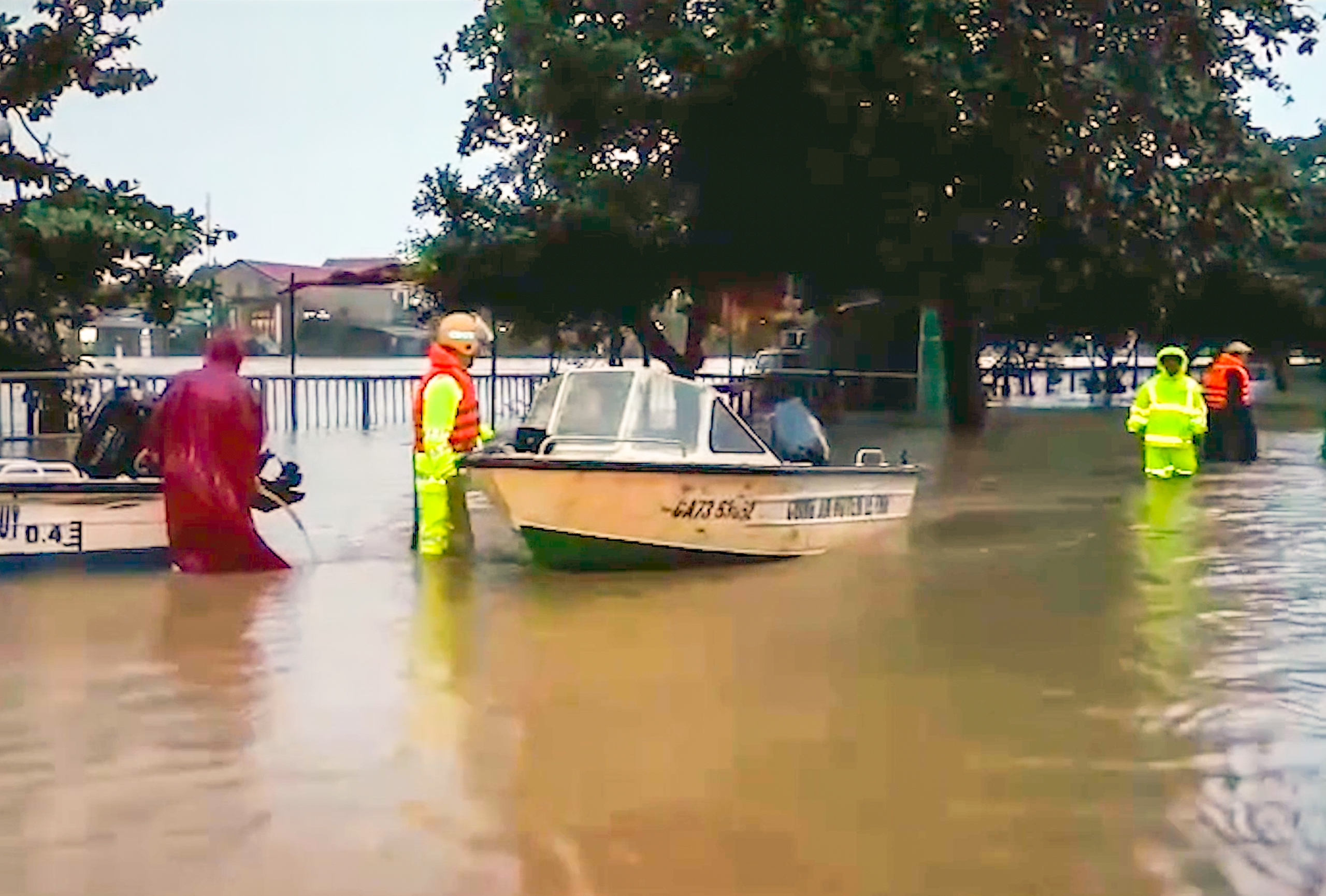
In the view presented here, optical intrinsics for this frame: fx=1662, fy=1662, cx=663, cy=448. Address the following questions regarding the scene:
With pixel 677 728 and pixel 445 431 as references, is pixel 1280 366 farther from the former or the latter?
pixel 677 728

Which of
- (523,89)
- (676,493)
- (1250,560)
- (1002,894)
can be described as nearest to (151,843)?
(1002,894)

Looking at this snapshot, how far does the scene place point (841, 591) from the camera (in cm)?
1082

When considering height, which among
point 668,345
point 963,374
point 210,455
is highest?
point 668,345

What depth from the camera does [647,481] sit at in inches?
424

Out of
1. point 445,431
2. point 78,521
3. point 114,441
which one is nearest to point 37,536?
point 78,521

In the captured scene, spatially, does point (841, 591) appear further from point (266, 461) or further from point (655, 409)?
point (266, 461)

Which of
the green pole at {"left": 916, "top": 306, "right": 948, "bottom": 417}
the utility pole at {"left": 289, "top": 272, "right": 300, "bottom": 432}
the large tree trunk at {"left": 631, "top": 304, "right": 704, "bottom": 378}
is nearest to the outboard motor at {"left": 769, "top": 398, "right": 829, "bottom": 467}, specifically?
the utility pole at {"left": 289, "top": 272, "right": 300, "bottom": 432}

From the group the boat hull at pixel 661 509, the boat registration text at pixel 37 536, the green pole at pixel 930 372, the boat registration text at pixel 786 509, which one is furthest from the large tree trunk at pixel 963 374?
the boat registration text at pixel 37 536

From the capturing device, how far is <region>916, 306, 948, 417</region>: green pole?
111 feet

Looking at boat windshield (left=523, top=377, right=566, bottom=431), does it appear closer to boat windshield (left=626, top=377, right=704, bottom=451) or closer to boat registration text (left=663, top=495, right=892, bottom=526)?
boat windshield (left=626, top=377, right=704, bottom=451)

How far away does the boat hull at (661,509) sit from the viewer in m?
10.7

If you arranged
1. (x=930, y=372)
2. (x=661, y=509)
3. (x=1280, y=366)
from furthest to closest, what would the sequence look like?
(x=1280, y=366) → (x=930, y=372) → (x=661, y=509)

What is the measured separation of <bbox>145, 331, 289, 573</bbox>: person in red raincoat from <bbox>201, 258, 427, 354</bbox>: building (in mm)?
10867

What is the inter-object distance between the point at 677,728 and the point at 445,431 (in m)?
4.55
